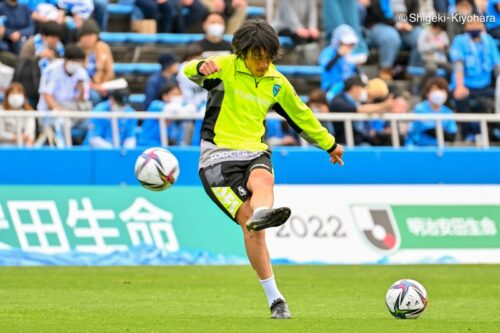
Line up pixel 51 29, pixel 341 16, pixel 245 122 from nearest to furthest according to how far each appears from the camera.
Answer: pixel 245 122 → pixel 51 29 → pixel 341 16

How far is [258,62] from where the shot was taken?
10938 millimetres

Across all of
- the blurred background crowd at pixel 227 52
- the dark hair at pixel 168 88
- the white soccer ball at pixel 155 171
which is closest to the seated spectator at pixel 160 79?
the blurred background crowd at pixel 227 52

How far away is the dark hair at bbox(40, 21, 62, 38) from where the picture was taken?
20.9 meters

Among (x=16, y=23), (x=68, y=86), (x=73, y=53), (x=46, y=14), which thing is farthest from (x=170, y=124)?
(x=16, y=23)

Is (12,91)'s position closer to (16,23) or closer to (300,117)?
(16,23)

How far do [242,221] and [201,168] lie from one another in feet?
2.05

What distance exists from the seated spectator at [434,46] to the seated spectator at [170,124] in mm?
5955

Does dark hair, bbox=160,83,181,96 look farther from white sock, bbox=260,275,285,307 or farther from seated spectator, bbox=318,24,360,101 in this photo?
white sock, bbox=260,275,285,307

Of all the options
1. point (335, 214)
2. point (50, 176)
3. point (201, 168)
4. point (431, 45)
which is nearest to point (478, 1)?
point (431, 45)

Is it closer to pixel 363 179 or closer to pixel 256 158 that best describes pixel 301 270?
pixel 363 179

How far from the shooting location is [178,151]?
19.9 m

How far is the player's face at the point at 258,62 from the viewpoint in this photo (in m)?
10.9

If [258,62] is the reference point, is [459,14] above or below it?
below

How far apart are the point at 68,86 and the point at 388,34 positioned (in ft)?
24.3
